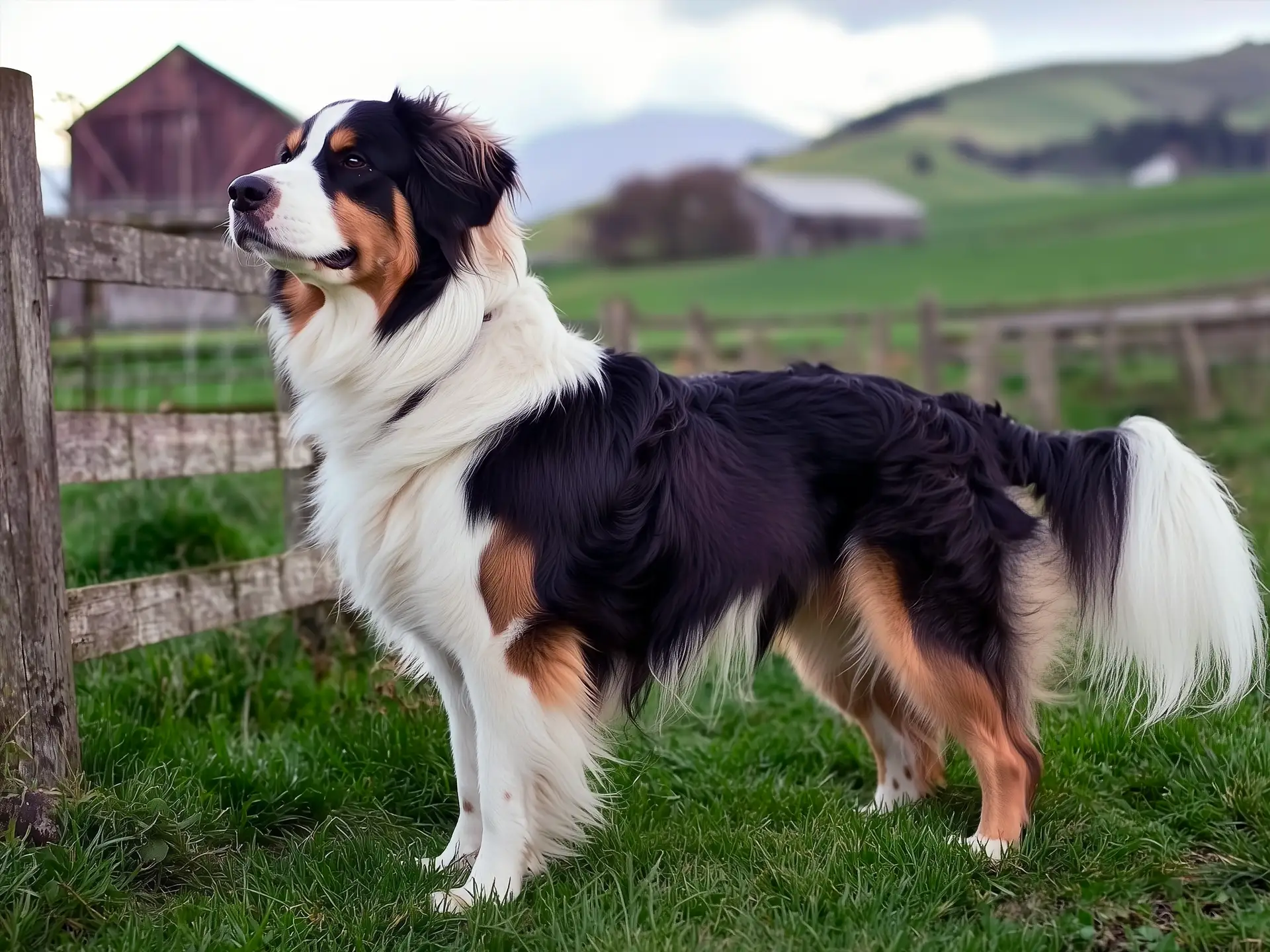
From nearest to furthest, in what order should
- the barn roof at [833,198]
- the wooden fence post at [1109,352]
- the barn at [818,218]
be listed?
the wooden fence post at [1109,352]
the barn at [818,218]
the barn roof at [833,198]

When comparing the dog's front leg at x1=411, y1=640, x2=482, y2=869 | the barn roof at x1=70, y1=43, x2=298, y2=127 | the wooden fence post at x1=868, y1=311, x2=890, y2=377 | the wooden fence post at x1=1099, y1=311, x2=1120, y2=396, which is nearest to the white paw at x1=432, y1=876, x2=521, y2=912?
the dog's front leg at x1=411, y1=640, x2=482, y2=869

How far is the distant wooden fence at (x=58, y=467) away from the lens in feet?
10.6

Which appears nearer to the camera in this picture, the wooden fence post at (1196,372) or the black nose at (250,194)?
the black nose at (250,194)

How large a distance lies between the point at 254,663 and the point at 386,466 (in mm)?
2021

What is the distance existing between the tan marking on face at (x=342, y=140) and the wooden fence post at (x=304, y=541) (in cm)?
187

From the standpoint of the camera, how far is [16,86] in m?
3.20

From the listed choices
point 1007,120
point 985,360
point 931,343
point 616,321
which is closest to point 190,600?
point 985,360

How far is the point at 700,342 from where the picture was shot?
16594 mm

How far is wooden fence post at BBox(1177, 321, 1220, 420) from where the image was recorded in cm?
1243

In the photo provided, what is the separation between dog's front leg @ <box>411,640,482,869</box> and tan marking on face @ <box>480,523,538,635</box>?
361mm

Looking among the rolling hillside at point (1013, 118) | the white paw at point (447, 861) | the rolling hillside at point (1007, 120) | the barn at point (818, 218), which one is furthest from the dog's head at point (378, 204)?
the rolling hillside at point (1013, 118)

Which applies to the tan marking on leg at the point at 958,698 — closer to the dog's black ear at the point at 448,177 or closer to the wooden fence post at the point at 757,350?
the dog's black ear at the point at 448,177


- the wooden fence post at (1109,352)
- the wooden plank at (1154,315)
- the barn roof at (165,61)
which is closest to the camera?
the barn roof at (165,61)

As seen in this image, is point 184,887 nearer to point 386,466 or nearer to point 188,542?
point 386,466
